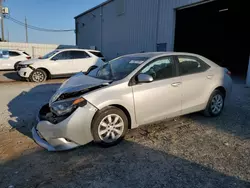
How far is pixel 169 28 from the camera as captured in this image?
11492mm

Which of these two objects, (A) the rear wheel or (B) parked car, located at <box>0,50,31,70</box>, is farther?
(B) parked car, located at <box>0,50,31,70</box>

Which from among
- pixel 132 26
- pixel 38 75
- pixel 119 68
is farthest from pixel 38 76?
pixel 132 26

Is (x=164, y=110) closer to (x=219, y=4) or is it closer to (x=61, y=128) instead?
(x=61, y=128)

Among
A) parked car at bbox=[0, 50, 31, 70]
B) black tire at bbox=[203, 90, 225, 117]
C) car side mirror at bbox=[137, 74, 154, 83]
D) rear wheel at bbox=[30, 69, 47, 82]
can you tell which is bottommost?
black tire at bbox=[203, 90, 225, 117]

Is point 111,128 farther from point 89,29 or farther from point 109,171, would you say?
point 89,29

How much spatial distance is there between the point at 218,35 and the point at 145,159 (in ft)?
56.9

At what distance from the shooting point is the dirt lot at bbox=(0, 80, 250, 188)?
102 inches

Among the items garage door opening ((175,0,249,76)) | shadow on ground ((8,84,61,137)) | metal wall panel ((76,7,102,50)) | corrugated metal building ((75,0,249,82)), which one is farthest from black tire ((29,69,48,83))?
metal wall panel ((76,7,102,50))

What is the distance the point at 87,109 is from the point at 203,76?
8.81ft

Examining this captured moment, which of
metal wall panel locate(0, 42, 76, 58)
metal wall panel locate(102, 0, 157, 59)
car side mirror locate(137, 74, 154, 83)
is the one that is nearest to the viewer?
car side mirror locate(137, 74, 154, 83)

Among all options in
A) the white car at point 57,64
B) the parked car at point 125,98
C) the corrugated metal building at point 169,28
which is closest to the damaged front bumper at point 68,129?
the parked car at point 125,98

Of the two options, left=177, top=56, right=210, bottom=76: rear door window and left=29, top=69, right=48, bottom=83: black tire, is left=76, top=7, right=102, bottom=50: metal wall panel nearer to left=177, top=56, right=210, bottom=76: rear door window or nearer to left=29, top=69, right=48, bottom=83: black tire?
left=29, top=69, right=48, bottom=83: black tire

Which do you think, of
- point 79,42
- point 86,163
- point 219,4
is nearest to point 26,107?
point 86,163

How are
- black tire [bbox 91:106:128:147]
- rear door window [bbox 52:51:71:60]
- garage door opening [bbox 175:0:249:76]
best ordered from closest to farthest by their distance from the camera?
black tire [bbox 91:106:128:147] → rear door window [bbox 52:51:71:60] → garage door opening [bbox 175:0:249:76]
